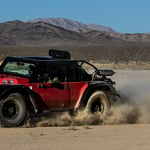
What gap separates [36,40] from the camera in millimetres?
168000

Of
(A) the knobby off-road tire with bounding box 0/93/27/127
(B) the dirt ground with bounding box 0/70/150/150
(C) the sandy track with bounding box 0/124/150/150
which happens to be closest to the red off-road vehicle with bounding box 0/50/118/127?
(A) the knobby off-road tire with bounding box 0/93/27/127

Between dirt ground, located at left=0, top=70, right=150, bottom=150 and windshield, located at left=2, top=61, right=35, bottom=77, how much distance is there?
1304 millimetres

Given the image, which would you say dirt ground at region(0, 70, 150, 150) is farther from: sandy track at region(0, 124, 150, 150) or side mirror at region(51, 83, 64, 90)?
side mirror at region(51, 83, 64, 90)

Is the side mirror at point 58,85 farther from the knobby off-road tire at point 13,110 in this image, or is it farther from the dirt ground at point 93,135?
the knobby off-road tire at point 13,110

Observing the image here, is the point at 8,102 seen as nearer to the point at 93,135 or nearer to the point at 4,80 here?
the point at 4,80

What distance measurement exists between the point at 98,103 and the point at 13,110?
2336mm

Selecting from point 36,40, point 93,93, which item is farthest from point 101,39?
point 93,93

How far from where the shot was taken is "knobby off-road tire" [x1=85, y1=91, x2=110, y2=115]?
39.1ft

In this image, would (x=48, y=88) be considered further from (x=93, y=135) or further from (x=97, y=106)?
(x=93, y=135)

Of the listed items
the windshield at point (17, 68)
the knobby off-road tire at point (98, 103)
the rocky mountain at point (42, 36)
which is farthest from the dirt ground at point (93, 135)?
the rocky mountain at point (42, 36)

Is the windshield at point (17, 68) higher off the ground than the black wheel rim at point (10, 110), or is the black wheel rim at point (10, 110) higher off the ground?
the windshield at point (17, 68)

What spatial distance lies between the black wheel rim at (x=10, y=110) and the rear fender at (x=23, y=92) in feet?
0.68

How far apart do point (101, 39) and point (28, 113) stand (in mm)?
163606

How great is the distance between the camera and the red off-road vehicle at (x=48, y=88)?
35.1 feet
